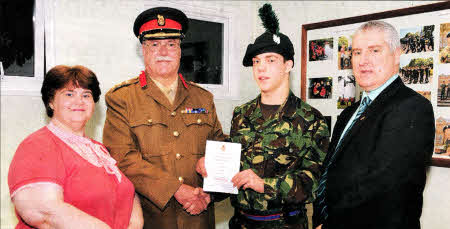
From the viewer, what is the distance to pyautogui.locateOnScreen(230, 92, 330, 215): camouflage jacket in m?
1.92

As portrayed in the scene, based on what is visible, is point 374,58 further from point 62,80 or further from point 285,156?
point 62,80

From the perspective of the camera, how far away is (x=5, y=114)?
238 cm

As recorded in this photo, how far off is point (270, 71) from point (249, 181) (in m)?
0.60

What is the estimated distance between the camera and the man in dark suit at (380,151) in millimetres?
1476

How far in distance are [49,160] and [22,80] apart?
3.93 feet

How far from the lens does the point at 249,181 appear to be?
1.92m

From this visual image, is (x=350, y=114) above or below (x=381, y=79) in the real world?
below

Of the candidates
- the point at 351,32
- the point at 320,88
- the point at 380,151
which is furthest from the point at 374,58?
the point at 320,88

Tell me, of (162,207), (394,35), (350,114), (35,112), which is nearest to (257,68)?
(350,114)

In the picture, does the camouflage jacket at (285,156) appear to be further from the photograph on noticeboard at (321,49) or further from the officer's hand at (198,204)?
the photograph on noticeboard at (321,49)

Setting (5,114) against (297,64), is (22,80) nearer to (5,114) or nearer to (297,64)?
(5,114)

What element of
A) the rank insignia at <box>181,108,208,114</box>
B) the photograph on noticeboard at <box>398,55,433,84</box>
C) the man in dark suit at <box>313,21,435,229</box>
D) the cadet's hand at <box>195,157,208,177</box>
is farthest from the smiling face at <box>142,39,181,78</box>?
the photograph on noticeboard at <box>398,55,433,84</box>

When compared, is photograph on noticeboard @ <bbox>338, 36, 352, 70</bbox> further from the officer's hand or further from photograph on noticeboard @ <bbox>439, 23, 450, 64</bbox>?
the officer's hand

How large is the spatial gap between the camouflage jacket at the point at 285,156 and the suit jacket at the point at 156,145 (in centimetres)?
31
